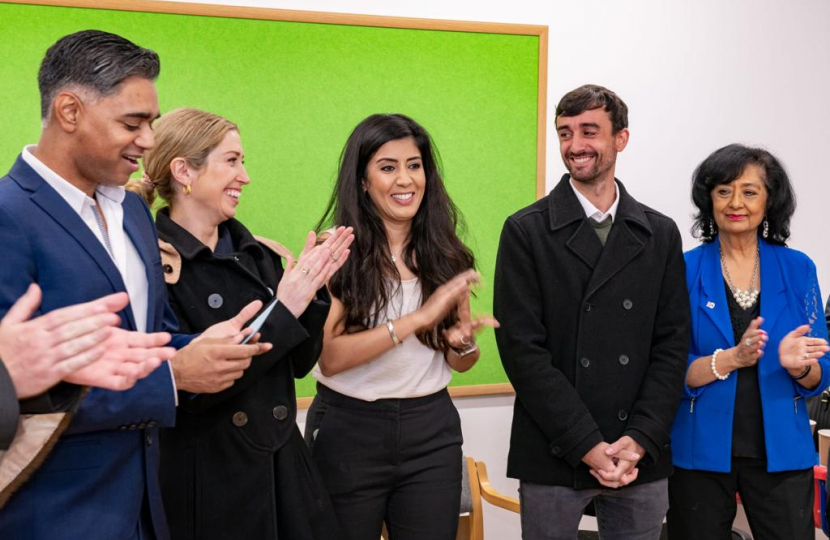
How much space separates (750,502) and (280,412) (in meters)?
1.43

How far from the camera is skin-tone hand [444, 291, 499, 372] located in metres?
2.16

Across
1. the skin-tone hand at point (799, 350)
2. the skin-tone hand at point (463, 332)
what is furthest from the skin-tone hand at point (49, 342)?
the skin-tone hand at point (799, 350)

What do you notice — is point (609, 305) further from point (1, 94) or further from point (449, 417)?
point (1, 94)

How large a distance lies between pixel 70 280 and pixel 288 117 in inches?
73.7

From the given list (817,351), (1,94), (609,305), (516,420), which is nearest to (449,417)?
(516,420)

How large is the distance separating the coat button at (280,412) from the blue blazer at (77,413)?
17.2 inches

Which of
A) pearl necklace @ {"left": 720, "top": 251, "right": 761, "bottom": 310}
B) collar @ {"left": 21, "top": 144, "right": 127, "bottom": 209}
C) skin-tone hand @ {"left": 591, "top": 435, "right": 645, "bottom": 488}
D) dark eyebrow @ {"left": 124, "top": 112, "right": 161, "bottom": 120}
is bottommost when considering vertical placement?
skin-tone hand @ {"left": 591, "top": 435, "right": 645, "bottom": 488}

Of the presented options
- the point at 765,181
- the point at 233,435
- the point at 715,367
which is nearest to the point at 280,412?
the point at 233,435

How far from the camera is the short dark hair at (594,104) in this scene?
233 centimetres

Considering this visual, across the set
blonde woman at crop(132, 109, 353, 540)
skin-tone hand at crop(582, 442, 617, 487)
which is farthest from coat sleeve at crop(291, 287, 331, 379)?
skin-tone hand at crop(582, 442, 617, 487)

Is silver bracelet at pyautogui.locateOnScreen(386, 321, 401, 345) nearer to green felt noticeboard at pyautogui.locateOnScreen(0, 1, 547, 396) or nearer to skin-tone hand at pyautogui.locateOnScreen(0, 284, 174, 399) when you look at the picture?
skin-tone hand at pyautogui.locateOnScreen(0, 284, 174, 399)

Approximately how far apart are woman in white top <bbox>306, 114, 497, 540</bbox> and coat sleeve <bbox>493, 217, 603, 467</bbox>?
0.36ft

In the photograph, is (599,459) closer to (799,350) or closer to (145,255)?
(799,350)

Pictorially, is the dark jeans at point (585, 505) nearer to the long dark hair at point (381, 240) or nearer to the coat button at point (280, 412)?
the long dark hair at point (381, 240)
